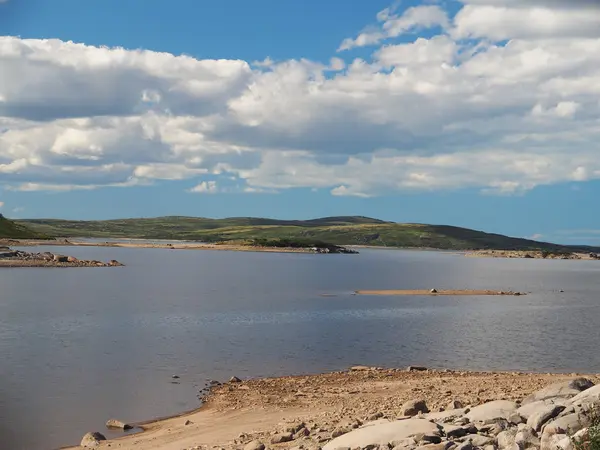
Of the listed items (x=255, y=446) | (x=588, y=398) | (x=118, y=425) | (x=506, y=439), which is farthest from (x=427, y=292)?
(x=506, y=439)

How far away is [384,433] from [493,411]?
354 centimetres

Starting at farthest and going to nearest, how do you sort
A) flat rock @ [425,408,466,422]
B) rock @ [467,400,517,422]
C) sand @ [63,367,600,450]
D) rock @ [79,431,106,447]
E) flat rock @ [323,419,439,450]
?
rock @ [79,431,106,447] < sand @ [63,367,600,450] < flat rock @ [425,408,466,422] < rock @ [467,400,517,422] < flat rock @ [323,419,439,450]

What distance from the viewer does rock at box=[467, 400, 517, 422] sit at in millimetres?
18812

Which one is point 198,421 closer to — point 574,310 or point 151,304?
point 151,304

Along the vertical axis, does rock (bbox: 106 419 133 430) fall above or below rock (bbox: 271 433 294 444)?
below

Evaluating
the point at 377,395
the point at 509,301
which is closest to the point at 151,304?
the point at 509,301

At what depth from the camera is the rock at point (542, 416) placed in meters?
16.8

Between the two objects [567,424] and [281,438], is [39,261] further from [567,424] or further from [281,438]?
[567,424]

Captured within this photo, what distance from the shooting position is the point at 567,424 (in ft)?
53.2

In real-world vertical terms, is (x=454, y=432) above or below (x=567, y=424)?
below

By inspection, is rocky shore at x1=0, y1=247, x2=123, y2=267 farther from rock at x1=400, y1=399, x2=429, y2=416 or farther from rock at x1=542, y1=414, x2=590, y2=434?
rock at x1=542, y1=414, x2=590, y2=434

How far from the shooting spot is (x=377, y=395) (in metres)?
28.9

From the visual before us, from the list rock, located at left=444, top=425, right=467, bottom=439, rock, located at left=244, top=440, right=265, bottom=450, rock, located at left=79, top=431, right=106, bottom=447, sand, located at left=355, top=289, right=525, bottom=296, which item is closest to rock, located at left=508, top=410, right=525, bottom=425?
rock, located at left=444, top=425, right=467, bottom=439

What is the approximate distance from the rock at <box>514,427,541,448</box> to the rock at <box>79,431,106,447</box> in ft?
45.6
